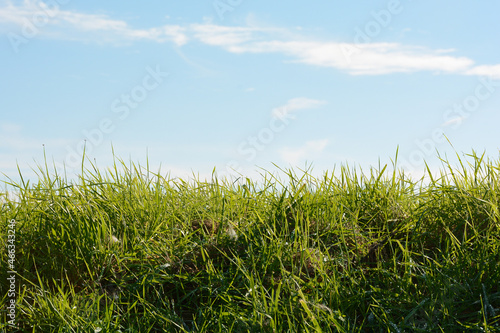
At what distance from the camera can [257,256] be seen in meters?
3.18

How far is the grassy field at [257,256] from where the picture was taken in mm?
2840

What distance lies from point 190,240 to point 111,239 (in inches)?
22.7

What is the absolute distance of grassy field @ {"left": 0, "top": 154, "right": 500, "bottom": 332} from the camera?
9.32 feet

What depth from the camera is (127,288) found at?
10.6 ft

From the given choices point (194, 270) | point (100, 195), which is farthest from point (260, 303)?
point (100, 195)

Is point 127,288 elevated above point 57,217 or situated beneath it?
situated beneath

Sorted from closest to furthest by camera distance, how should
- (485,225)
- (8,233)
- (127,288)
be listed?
(127,288) < (485,225) < (8,233)

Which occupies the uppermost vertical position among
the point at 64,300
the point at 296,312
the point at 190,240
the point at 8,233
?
the point at 8,233

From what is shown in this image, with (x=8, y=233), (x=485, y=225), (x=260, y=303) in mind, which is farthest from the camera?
(x=8, y=233)

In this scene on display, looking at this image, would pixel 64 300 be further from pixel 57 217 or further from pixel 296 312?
pixel 296 312

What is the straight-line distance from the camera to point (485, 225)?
348 centimetres

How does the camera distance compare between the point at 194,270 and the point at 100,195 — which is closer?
the point at 194,270

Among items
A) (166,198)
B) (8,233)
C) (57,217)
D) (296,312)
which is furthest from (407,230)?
(8,233)

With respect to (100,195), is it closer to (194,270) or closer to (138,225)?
(138,225)
